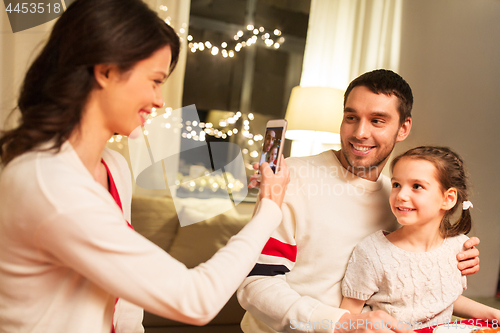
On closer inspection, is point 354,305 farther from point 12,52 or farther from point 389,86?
point 12,52

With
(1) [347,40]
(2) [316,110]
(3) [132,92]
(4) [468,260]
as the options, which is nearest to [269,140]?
(3) [132,92]

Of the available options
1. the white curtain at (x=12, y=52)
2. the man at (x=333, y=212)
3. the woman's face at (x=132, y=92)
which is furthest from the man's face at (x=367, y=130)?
the white curtain at (x=12, y=52)

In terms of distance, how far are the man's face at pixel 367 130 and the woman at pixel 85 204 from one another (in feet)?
1.89

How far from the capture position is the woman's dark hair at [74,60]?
0.69m

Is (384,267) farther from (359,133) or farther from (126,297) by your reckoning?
(126,297)

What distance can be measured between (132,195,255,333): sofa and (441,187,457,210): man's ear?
45.0 inches

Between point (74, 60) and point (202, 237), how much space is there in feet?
4.65

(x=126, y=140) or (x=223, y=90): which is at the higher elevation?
(x=223, y=90)

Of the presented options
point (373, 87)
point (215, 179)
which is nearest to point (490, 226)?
point (215, 179)

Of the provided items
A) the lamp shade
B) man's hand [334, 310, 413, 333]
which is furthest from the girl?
the lamp shade

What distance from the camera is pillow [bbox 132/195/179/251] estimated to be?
196cm

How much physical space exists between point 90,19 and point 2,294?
55 centimetres

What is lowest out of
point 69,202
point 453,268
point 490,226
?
point 490,226

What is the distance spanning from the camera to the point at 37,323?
2.33 feet
